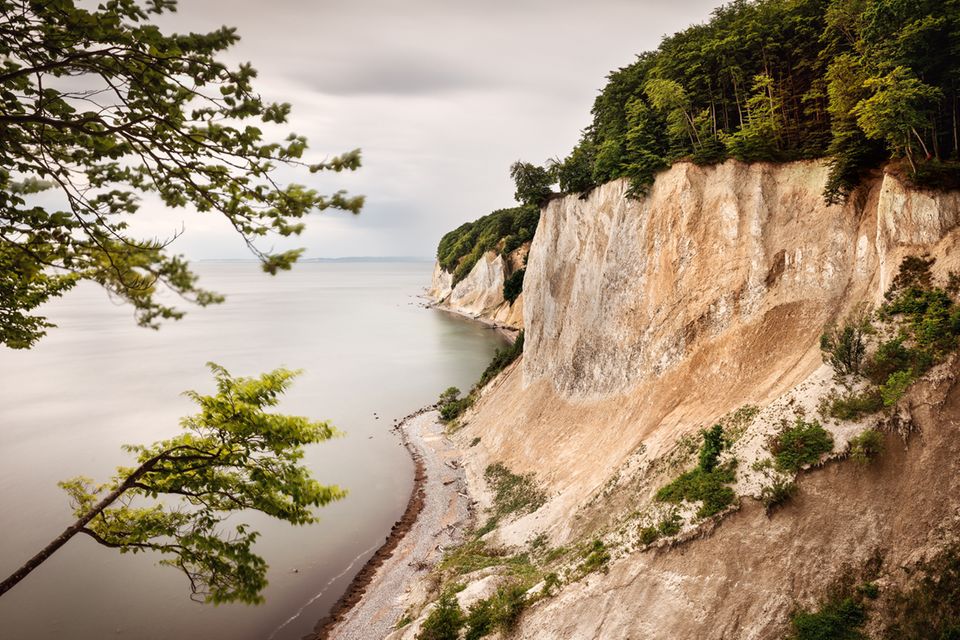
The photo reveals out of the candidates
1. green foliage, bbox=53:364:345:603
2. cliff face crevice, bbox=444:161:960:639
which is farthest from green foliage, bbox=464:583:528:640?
green foliage, bbox=53:364:345:603

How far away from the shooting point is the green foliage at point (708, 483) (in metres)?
12.2

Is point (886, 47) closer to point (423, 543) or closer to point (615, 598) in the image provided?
point (615, 598)

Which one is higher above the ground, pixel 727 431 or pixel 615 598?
pixel 727 431

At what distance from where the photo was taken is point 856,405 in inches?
476

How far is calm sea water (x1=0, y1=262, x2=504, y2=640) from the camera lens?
1970 cm

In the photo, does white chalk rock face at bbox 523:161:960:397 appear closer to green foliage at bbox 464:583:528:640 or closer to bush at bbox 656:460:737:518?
bush at bbox 656:460:737:518

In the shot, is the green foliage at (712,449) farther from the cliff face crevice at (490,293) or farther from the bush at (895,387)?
the cliff face crevice at (490,293)

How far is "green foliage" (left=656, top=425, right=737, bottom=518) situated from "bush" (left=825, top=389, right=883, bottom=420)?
2.96 m

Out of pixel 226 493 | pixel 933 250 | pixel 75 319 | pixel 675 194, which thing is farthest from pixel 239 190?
pixel 75 319

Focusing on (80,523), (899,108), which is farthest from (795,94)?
(80,523)

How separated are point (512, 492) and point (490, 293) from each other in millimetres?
65129

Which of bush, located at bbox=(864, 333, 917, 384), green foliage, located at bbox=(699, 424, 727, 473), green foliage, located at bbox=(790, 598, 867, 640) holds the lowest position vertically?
green foliage, located at bbox=(790, 598, 867, 640)

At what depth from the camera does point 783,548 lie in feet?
36.9

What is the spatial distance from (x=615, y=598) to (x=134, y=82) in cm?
1404
